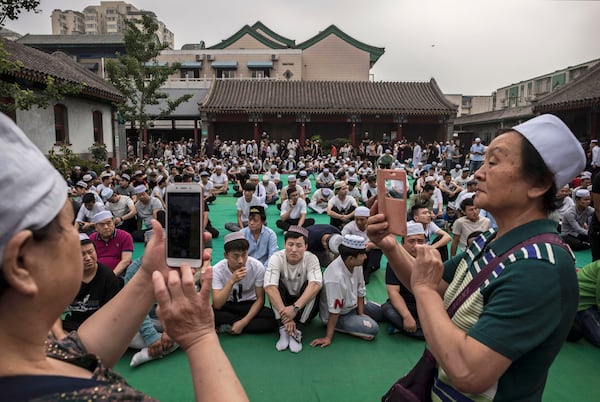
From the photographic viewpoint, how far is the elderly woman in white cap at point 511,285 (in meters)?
1.19

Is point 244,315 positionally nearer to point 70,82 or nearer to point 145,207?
point 145,207

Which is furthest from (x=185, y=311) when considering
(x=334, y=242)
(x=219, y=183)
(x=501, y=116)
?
(x=501, y=116)

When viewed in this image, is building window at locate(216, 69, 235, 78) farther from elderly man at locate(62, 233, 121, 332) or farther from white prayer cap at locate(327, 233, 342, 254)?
elderly man at locate(62, 233, 121, 332)

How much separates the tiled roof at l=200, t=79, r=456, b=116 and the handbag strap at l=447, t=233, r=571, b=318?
25.1 m

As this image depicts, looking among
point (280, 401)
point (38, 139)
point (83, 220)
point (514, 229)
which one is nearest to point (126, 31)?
point (38, 139)

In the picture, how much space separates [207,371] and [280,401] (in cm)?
251

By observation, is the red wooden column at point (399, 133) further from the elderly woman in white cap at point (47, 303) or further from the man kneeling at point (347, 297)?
the elderly woman in white cap at point (47, 303)

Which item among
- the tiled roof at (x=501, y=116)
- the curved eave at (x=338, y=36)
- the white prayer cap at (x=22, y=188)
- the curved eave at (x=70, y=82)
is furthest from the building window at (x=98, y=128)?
the curved eave at (x=338, y=36)

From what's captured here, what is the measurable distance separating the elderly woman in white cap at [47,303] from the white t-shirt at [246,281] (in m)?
3.49

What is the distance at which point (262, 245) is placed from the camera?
6.03 meters

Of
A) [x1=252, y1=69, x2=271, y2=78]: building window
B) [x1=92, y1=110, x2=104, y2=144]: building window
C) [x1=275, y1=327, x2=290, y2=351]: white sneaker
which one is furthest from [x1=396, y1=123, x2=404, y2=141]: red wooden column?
[x1=275, y1=327, x2=290, y2=351]: white sneaker

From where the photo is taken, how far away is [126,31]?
20500mm

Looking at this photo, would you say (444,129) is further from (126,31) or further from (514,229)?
(514,229)

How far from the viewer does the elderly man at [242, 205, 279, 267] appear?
595 centimetres
